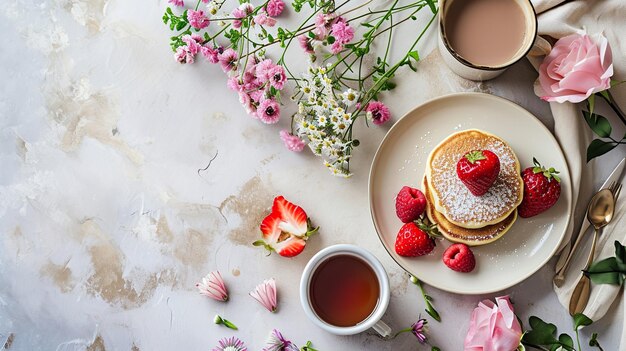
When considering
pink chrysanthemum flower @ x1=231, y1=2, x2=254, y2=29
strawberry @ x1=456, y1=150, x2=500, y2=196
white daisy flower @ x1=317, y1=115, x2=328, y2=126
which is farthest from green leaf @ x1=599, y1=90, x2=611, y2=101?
pink chrysanthemum flower @ x1=231, y1=2, x2=254, y2=29

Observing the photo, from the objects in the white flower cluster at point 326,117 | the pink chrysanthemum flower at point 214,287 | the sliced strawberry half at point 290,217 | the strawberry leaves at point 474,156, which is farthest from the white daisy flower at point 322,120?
the pink chrysanthemum flower at point 214,287

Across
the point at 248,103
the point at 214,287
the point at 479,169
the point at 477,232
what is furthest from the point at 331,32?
the point at 214,287

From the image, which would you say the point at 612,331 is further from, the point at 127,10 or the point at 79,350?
the point at 127,10

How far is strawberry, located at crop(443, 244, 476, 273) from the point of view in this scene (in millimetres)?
1467

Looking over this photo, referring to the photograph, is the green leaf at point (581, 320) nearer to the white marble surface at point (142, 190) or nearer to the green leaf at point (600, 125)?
the white marble surface at point (142, 190)

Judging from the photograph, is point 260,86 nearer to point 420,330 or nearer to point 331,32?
point 331,32

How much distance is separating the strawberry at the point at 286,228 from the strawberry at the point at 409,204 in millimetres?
232

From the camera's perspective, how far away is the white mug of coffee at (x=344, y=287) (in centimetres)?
150

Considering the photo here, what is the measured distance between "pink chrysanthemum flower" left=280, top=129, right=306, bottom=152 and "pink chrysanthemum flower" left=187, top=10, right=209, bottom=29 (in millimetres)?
342

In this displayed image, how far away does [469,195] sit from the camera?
1.49 meters

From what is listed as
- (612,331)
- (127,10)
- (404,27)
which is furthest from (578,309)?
(127,10)

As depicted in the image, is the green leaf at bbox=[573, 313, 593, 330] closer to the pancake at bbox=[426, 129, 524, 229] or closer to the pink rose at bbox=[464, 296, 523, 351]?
the pink rose at bbox=[464, 296, 523, 351]

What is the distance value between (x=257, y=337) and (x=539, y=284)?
74 centimetres

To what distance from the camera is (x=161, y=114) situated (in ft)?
5.47
